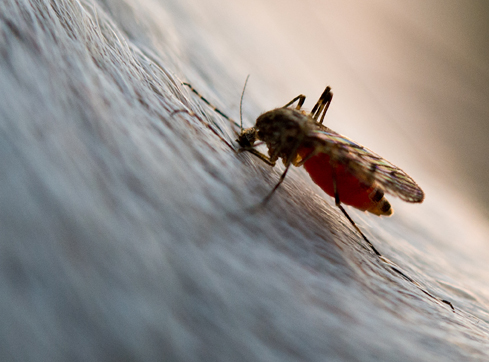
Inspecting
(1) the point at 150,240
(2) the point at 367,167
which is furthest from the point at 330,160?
(1) the point at 150,240

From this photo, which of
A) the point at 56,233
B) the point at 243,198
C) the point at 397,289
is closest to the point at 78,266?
the point at 56,233

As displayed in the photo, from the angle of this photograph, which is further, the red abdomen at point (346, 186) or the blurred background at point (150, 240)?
the red abdomen at point (346, 186)

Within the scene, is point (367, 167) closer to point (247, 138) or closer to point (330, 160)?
point (330, 160)

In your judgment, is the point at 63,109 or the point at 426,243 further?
the point at 426,243

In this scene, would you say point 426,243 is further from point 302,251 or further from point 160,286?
point 160,286

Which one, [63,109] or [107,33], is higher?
[107,33]

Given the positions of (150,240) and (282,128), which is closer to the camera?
(150,240)
